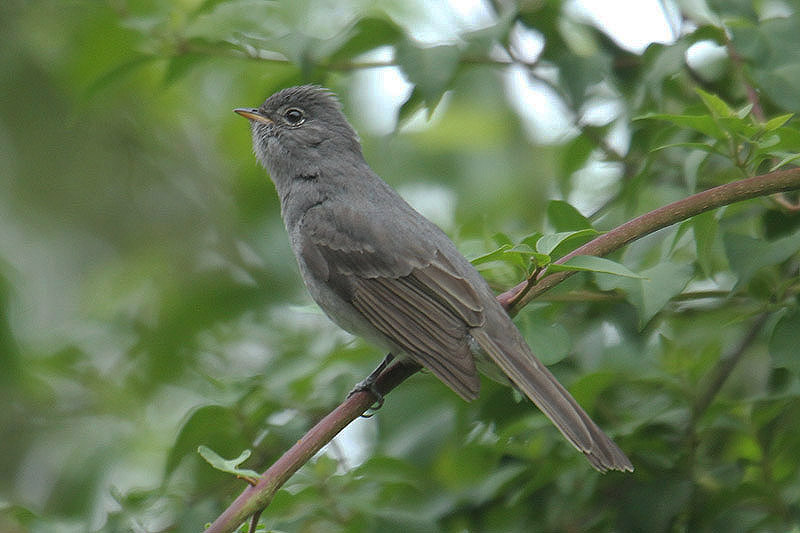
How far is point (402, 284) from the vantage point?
13.0 feet

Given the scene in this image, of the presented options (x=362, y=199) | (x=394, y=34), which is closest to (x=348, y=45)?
(x=394, y=34)

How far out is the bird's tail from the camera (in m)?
2.94

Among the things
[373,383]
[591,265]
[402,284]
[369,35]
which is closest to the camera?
[591,265]

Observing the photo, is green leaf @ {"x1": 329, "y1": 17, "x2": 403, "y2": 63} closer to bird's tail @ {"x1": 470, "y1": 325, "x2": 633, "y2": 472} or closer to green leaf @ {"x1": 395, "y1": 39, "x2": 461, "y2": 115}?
green leaf @ {"x1": 395, "y1": 39, "x2": 461, "y2": 115}

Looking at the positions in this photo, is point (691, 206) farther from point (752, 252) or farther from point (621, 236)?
point (752, 252)

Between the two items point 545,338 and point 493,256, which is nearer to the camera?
point 493,256

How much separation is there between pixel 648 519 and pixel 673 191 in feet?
4.10

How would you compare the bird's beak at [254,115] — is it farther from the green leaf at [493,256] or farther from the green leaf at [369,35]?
the green leaf at [493,256]

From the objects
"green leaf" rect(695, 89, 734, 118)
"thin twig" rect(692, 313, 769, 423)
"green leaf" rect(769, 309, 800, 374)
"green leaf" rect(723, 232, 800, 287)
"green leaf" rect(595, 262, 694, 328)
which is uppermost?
"green leaf" rect(695, 89, 734, 118)

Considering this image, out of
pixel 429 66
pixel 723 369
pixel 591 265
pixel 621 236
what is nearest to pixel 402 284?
pixel 429 66

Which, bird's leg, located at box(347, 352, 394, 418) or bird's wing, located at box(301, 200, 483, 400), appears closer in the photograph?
bird's leg, located at box(347, 352, 394, 418)

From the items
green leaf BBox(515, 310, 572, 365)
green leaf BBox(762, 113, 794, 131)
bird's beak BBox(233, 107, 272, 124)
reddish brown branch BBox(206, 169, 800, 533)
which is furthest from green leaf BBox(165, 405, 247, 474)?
green leaf BBox(762, 113, 794, 131)

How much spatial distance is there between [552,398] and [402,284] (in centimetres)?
101

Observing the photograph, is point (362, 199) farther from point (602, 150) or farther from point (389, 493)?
point (389, 493)
